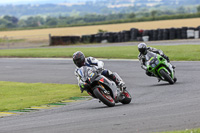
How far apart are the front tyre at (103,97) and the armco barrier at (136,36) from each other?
28644mm

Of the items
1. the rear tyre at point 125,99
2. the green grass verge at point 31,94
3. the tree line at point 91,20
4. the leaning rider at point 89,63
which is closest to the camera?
the leaning rider at point 89,63

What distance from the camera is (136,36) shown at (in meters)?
42.1

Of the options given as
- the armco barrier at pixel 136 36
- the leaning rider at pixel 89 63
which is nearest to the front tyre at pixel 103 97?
the leaning rider at pixel 89 63

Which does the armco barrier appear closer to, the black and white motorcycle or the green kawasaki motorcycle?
the green kawasaki motorcycle

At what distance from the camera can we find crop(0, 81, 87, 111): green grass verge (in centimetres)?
1348

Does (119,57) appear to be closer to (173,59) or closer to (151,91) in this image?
(173,59)

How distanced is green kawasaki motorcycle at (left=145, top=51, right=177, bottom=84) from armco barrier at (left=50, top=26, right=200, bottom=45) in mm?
23508

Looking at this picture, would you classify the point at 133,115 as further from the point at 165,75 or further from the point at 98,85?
the point at 165,75

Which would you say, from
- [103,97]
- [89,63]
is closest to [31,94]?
[89,63]

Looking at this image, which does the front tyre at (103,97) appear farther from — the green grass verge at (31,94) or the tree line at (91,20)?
the tree line at (91,20)

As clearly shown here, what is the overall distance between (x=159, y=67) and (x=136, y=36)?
26545mm

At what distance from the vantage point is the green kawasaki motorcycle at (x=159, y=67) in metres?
15.5

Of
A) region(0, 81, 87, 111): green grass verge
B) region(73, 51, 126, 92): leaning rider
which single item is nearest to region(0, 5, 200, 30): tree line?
region(0, 81, 87, 111): green grass verge

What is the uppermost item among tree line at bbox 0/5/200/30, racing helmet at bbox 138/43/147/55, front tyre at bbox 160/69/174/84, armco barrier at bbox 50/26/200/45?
racing helmet at bbox 138/43/147/55
